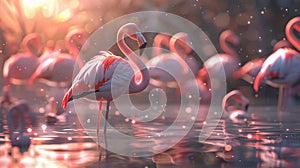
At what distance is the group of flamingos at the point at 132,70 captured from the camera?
18.5 ft

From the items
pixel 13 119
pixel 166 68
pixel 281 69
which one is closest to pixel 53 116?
pixel 13 119

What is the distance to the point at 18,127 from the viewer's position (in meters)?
6.14

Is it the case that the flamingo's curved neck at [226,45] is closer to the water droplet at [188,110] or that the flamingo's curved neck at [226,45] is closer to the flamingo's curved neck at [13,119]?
the water droplet at [188,110]

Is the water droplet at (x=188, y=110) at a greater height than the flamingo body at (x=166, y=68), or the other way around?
the flamingo body at (x=166, y=68)

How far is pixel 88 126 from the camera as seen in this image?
675 cm

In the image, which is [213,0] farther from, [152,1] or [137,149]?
[137,149]

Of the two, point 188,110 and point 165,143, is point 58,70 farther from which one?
point 165,143

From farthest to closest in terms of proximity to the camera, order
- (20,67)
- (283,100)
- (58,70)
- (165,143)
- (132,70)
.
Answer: (20,67)
(283,100)
(58,70)
(132,70)
(165,143)

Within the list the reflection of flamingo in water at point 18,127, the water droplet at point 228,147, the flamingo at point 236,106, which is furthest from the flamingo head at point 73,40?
the water droplet at point 228,147

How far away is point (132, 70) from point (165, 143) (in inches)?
31.6

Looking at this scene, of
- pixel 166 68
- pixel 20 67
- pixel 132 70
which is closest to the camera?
pixel 132 70

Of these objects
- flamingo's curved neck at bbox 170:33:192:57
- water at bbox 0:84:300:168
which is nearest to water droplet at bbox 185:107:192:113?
water at bbox 0:84:300:168

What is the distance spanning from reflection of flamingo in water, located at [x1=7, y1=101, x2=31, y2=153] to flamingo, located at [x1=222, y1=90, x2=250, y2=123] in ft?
8.57

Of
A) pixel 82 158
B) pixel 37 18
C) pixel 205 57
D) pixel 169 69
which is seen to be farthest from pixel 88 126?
pixel 37 18
